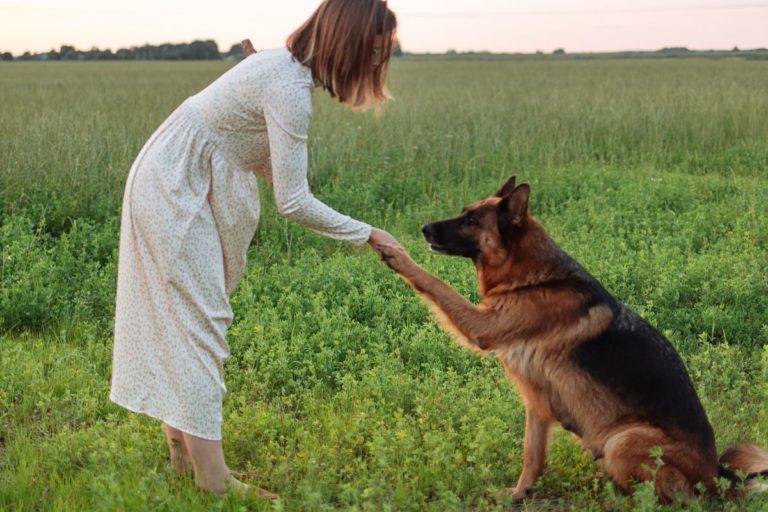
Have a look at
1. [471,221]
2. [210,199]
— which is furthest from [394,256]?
[210,199]

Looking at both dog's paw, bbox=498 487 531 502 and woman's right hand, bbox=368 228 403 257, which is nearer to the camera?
woman's right hand, bbox=368 228 403 257

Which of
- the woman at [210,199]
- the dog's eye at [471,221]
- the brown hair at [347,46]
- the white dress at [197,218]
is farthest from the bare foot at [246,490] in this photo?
the brown hair at [347,46]

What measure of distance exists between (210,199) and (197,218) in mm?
114

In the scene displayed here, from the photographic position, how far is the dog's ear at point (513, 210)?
3812 mm

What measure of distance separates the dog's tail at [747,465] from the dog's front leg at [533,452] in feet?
2.54

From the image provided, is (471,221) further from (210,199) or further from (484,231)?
(210,199)

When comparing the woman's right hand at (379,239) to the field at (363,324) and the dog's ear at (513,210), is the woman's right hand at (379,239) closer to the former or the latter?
the dog's ear at (513,210)

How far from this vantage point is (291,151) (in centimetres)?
328

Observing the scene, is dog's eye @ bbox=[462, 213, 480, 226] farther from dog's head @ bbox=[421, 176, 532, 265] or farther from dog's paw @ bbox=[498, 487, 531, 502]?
dog's paw @ bbox=[498, 487, 531, 502]

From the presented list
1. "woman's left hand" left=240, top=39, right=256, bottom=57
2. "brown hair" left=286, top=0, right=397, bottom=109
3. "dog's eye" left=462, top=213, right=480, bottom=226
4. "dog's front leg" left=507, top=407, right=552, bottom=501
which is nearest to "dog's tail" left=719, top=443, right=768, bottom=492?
"dog's front leg" left=507, top=407, right=552, bottom=501

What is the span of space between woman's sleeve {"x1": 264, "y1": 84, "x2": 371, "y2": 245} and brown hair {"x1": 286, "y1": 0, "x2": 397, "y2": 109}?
129 mm

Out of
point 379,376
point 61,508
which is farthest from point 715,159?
point 61,508

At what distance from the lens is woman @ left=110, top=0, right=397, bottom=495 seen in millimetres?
3271

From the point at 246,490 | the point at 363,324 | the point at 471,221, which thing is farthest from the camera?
the point at 363,324
